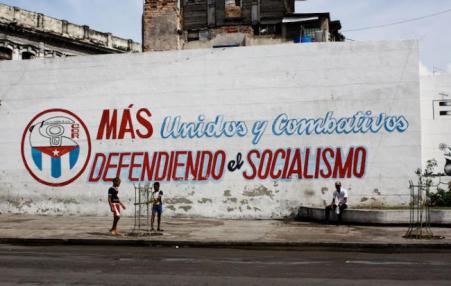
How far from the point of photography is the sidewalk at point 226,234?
15.0m

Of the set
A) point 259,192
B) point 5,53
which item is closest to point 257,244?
point 259,192

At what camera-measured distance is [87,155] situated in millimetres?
22562

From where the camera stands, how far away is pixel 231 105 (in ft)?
70.4

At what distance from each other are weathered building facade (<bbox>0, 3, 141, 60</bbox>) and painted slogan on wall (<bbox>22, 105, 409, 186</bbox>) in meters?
26.2

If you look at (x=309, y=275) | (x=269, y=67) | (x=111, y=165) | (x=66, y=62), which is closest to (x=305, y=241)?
(x=309, y=275)

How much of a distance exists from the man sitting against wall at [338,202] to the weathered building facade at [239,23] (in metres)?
13.6

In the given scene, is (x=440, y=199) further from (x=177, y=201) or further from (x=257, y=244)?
(x=177, y=201)

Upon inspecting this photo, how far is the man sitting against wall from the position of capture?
19156 millimetres

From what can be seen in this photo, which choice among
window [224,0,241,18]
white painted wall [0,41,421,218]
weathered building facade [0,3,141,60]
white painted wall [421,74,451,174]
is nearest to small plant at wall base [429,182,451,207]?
white painted wall [0,41,421,218]

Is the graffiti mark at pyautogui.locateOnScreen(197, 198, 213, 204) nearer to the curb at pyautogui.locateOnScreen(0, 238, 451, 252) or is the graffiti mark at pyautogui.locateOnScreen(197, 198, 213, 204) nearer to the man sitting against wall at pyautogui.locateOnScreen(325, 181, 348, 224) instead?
the man sitting against wall at pyautogui.locateOnScreen(325, 181, 348, 224)

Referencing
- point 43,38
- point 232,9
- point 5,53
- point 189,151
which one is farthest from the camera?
point 43,38

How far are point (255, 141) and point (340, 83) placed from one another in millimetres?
3459

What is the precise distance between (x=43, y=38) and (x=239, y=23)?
60.7 ft

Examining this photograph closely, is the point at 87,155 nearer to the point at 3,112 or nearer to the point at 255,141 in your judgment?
the point at 3,112
